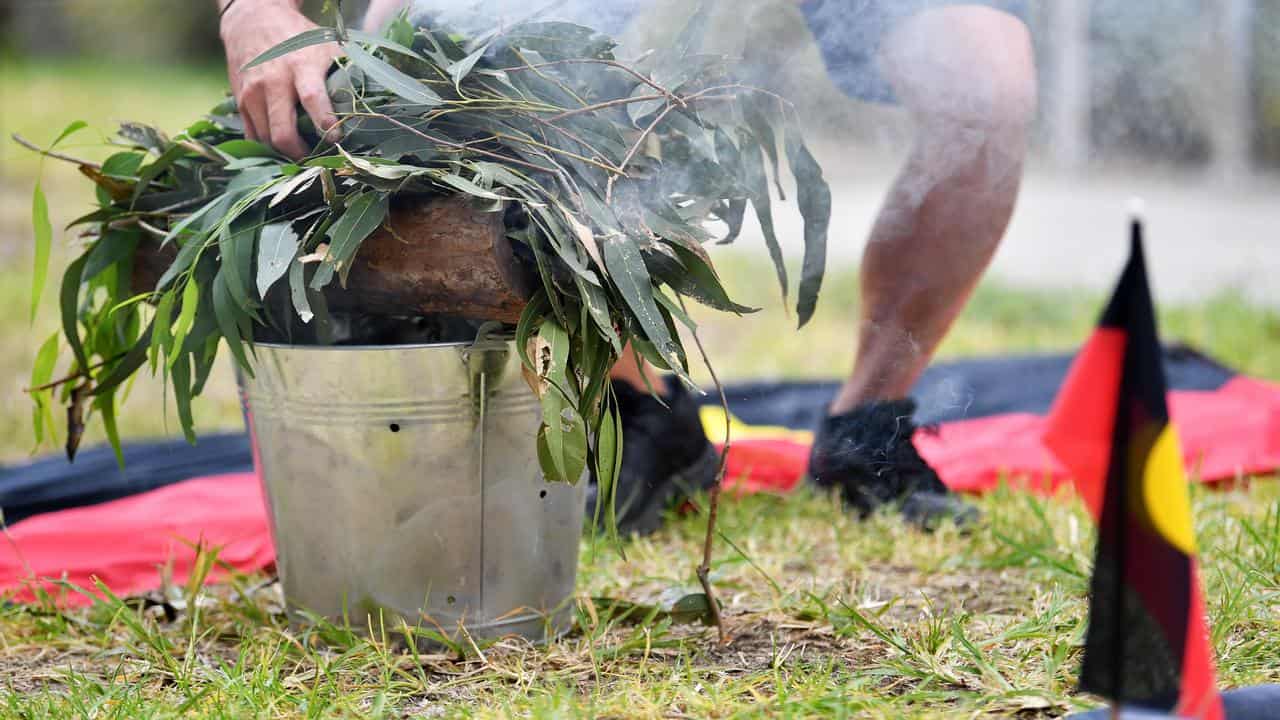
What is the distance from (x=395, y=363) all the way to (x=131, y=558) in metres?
0.83

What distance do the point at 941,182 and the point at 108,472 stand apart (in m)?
1.70

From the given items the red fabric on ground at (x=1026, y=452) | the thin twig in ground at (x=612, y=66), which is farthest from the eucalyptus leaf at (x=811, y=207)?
the red fabric on ground at (x=1026, y=452)

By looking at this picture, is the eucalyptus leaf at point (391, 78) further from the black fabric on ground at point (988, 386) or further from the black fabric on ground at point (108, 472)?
the black fabric on ground at point (988, 386)

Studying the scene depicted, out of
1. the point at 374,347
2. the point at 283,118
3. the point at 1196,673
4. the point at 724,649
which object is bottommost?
the point at 724,649

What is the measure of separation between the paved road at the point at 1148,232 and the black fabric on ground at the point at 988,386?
0.68m

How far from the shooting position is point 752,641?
4.71 feet

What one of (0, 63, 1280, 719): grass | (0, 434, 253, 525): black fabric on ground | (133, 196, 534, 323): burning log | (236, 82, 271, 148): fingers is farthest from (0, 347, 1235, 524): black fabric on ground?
(236, 82, 271, 148): fingers

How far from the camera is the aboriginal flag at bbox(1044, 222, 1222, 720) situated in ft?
2.90

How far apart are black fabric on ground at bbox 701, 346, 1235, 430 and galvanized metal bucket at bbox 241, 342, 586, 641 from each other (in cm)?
125

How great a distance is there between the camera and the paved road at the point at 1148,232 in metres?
4.73

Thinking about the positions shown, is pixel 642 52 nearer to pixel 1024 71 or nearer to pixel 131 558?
pixel 1024 71

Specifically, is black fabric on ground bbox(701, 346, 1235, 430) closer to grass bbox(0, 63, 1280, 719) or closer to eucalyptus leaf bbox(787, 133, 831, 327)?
grass bbox(0, 63, 1280, 719)

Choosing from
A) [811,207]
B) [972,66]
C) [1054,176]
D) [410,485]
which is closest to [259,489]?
[410,485]

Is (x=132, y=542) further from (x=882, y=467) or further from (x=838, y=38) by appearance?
(x=838, y=38)
